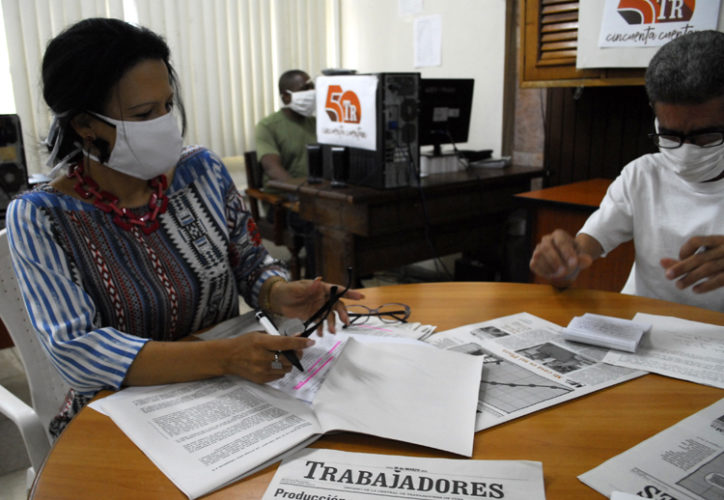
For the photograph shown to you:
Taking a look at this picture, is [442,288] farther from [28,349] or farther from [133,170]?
[28,349]

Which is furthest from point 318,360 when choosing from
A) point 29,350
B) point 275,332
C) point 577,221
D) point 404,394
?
point 577,221

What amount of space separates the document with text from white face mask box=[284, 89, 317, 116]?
281cm

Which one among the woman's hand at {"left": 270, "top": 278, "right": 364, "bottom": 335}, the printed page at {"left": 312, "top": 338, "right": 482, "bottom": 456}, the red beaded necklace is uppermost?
the red beaded necklace

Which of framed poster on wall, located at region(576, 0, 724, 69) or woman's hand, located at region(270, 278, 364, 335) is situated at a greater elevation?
framed poster on wall, located at region(576, 0, 724, 69)

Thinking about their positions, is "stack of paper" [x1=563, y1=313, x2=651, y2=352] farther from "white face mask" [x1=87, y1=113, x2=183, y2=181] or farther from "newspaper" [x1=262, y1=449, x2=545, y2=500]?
"white face mask" [x1=87, y1=113, x2=183, y2=181]

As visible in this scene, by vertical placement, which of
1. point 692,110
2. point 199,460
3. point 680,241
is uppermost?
point 692,110

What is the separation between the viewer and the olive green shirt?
3.58m

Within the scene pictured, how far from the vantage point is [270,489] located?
642mm

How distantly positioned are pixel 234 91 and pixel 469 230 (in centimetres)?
188

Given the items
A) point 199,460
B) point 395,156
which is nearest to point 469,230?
point 395,156

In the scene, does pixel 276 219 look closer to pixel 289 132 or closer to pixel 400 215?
pixel 289 132

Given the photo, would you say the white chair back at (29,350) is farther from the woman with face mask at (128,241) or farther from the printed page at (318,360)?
the printed page at (318,360)

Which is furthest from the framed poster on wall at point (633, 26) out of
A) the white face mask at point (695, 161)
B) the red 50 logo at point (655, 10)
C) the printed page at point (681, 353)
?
the printed page at point (681, 353)

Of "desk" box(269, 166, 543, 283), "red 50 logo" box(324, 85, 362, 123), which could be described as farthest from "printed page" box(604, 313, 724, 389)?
"red 50 logo" box(324, 85, 362, 123)
